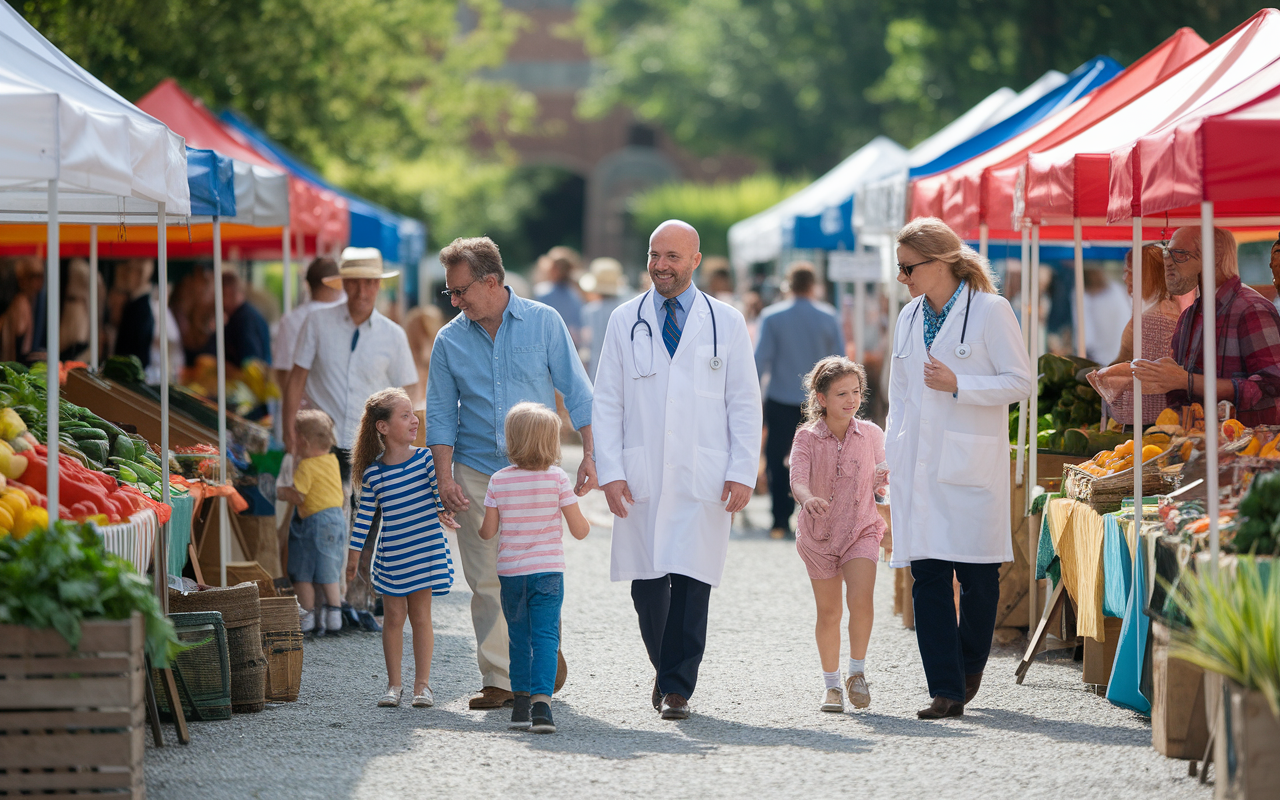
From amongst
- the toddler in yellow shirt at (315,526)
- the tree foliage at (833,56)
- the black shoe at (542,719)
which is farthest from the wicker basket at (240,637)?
the tree foliage at (833,56)

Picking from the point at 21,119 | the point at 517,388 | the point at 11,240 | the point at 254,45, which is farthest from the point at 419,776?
the point at 254,45

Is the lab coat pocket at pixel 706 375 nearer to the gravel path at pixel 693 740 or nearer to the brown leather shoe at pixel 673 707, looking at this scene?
the brown leather shoe at pixel 673 707

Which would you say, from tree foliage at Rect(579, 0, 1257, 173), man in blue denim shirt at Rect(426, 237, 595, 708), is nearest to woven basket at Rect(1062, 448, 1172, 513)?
man in blue denim shirt at Rect(426, 237, 595, 708)

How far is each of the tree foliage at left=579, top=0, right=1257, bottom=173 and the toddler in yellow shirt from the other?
13077mm

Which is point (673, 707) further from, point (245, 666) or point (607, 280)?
point (607, 280)

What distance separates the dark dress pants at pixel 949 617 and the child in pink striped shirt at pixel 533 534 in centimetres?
139

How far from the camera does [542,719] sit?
18.9 feet

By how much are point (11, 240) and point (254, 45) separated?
15.0 ft

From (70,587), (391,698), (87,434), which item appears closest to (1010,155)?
(391,698)

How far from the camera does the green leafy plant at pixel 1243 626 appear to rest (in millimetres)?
4172

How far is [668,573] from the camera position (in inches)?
235

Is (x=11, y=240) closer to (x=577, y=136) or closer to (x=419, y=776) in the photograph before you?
(x=419, y=776)

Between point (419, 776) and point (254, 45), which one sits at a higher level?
point (254, 45)

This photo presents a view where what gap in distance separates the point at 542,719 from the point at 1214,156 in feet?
10.2
